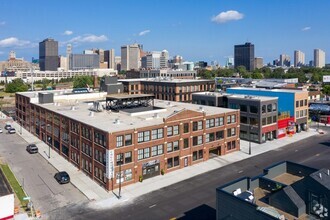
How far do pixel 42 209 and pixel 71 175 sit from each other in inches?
505

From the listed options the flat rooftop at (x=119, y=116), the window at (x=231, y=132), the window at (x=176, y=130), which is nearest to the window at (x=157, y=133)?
the flat rooftop at (x=119, y=116)

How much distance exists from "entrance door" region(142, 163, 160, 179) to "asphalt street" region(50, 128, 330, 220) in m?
5.18

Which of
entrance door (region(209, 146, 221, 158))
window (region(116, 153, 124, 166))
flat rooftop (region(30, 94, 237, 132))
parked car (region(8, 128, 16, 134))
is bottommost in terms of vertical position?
entrance door (region(209, 146, 221, 158))

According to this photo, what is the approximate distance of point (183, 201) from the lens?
43.8 m

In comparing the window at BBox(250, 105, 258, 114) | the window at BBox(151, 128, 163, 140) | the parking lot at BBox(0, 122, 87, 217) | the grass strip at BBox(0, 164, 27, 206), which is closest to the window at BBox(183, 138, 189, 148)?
the window at BBox(151, 128, 163, 140)

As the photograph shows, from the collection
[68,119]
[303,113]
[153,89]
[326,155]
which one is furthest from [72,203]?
[153,89]

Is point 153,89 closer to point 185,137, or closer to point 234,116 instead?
point 234,116

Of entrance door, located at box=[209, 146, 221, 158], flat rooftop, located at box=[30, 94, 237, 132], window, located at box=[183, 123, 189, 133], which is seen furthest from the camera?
entrance door, located at box=[209, 146, 221, 158]

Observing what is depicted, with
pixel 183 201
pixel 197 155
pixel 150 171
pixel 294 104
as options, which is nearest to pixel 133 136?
pixel 150 171

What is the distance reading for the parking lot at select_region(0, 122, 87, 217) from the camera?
44031 millimetres

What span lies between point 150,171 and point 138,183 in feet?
10.8

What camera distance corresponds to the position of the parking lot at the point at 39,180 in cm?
4403

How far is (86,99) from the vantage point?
9475cm

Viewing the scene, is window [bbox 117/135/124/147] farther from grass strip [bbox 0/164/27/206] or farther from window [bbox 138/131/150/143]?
grass strip [bbox 0/164/27/206]
